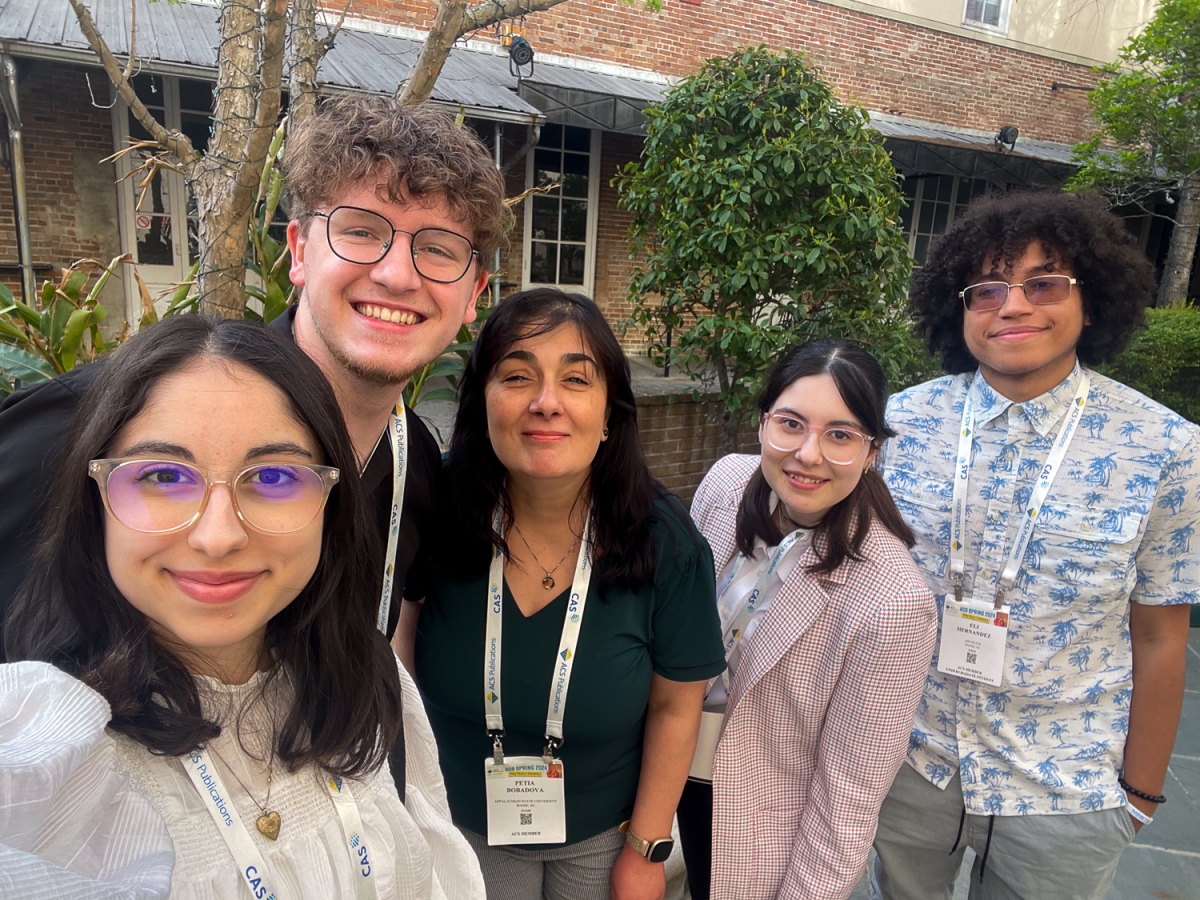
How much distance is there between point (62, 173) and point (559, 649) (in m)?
8.48

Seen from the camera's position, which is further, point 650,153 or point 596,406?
point 650,153

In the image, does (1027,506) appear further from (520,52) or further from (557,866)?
(520,52)

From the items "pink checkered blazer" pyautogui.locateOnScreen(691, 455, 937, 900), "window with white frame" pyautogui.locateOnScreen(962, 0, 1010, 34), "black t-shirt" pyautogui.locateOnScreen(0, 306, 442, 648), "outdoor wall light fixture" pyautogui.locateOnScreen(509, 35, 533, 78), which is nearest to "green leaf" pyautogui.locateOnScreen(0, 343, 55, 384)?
"black t-shirt" pyautogui.locateOnScreen(0, 306, 442, 648)

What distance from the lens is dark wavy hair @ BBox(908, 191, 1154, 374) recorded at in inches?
71.1

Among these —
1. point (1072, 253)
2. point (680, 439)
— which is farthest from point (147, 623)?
point (680, 439)

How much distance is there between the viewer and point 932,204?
1259 cm

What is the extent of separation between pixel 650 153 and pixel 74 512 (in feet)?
13.9

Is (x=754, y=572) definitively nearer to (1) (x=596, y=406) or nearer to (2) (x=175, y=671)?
(1) (x=596, y=406)

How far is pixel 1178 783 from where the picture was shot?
3131mm

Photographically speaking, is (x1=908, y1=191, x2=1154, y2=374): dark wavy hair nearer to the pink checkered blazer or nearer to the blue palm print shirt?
the blue palm print shirt

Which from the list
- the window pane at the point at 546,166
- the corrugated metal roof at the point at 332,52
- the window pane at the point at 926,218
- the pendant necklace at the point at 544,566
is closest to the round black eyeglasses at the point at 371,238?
the pendant necklace at the point at 544,566

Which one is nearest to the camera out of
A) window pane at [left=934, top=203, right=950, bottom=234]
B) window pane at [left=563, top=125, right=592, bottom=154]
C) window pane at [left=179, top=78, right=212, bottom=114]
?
window pane at [left=179, top=78, right=212, bottom=114]

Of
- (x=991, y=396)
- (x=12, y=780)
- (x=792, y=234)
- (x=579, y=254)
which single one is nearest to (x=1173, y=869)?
(x=991, y=396)

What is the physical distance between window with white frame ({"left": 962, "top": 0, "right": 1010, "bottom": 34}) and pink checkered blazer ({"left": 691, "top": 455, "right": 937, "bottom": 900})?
13.5 m
